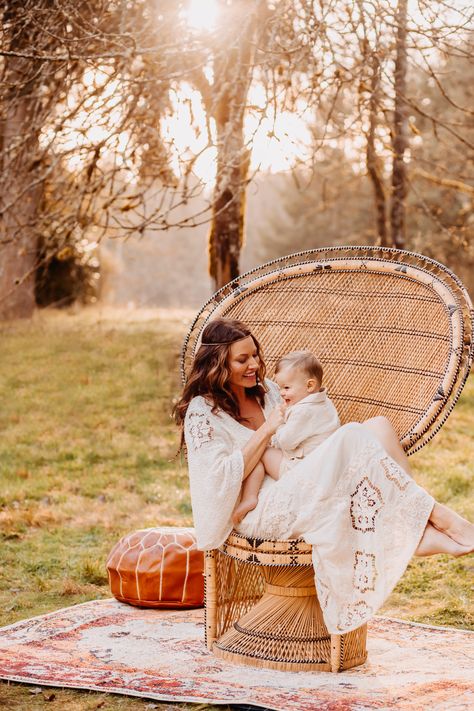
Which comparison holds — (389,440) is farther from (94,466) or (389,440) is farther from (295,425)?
(94,466)

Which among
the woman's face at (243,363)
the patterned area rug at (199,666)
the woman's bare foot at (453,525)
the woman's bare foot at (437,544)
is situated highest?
the woman's face at (243,363)

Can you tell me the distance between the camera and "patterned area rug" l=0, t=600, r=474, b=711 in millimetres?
2975

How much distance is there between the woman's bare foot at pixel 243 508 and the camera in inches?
135

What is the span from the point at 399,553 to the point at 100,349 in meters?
7.33

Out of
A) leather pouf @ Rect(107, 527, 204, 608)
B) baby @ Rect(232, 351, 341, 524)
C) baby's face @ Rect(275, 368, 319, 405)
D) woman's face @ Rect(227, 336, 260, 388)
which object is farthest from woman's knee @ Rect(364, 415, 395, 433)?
leather pouf @ Rect(107, 527, 204, 608)

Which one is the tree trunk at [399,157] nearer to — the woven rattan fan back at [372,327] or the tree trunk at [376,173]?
the tree trunk at [376,173]

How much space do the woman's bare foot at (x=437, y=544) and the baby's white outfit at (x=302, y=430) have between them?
54 cm

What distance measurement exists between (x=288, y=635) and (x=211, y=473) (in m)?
0.63

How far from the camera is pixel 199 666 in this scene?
133 inches

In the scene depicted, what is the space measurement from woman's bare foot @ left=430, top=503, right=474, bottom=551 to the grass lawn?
1110 millimetres

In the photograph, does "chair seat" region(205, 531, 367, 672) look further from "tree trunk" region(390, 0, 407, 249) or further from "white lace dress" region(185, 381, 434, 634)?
"tree trunk" region(390, 0, 407, 249)

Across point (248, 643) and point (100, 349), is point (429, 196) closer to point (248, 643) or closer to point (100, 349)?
point (100, 349)

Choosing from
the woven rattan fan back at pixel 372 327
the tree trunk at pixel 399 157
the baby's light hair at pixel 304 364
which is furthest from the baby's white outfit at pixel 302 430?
the tree trunk at pixel 399 157

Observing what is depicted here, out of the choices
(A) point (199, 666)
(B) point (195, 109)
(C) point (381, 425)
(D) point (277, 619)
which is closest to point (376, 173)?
(B) point (195, 109)
